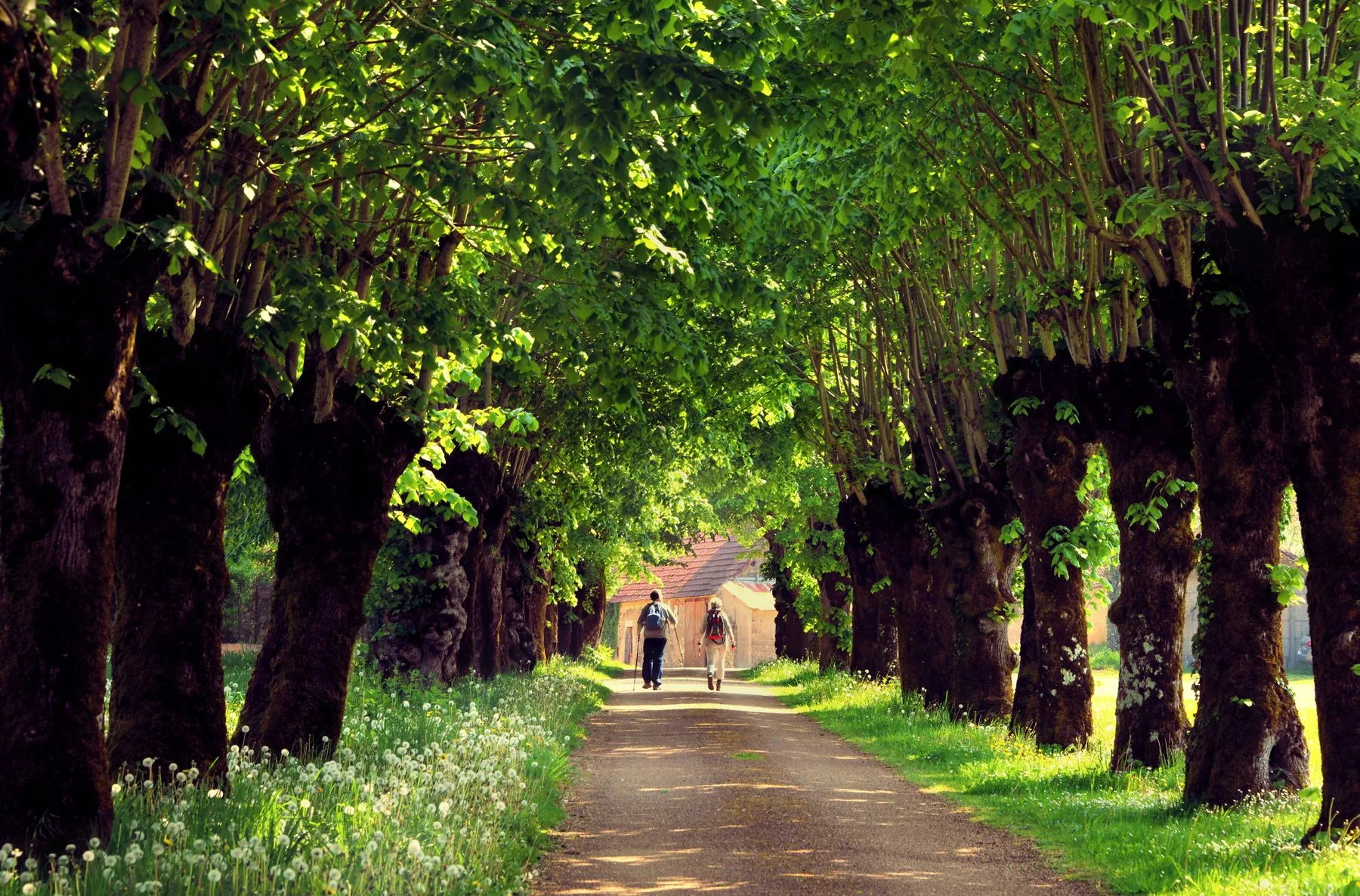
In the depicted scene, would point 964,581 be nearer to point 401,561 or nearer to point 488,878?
point 401,561

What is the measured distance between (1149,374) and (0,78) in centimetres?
1102

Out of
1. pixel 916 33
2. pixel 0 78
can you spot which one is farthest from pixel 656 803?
pixel 0 78

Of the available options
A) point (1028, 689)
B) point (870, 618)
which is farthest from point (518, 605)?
point (1028, 689)

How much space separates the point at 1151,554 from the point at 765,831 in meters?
5.43

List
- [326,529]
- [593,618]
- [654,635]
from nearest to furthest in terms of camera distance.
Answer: [326,529] → [654,635] → [593,618]

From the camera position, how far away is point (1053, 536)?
1602 cm

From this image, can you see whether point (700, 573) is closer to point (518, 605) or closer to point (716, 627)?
point (518, 605)

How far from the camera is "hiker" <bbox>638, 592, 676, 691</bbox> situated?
3147 centimetres

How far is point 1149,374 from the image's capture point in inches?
538

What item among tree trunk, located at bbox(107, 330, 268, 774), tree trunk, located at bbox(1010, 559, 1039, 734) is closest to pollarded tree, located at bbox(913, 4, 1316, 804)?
tree trunk, located at bbox(1010, 559, 1039, 734)

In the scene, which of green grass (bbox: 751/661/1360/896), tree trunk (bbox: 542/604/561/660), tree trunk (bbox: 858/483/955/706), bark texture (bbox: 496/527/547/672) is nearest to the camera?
green grass (bbox: 751/661/1360/896)

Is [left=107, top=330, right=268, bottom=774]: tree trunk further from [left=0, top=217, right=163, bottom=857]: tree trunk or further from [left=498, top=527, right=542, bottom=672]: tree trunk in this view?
[left=498, top=527, right=542, bottom=672]: tree trunk

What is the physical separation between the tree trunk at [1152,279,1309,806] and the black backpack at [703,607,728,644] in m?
20.4

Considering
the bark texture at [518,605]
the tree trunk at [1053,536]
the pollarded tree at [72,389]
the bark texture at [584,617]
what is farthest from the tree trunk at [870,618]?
the pollarded tree at [72,389]
